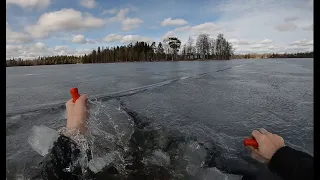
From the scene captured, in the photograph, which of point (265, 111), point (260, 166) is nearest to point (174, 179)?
point (260, 166)

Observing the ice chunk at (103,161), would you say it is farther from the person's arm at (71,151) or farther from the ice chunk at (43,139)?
the ice chunk at (43,139)

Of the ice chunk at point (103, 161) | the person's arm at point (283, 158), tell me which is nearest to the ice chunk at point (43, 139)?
the ice chunk at point (103, 161)

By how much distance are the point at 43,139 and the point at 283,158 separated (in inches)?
94.2

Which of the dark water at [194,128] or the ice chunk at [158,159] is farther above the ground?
the dark water at [194,128]

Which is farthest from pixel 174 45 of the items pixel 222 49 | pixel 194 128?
pixel 194 128

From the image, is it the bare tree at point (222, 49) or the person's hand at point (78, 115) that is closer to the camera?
the person's hand at point (78, 115)

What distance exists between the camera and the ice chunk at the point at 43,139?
8.10 feet

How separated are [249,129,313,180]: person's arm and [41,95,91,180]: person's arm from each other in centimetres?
179

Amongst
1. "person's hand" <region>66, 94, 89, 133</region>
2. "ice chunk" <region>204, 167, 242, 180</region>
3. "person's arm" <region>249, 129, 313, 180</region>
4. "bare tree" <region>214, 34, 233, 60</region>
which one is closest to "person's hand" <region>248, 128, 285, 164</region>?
"person's arm" <region>249, 129, 313, 180</region>

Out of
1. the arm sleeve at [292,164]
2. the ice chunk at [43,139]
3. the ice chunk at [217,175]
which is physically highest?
the arm sleeve at [292,164]

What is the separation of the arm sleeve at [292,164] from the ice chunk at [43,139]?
2219mm

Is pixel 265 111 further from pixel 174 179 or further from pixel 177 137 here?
pixel 174 179

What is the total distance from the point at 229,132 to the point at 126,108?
254 centimetres

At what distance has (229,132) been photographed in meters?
3.48
